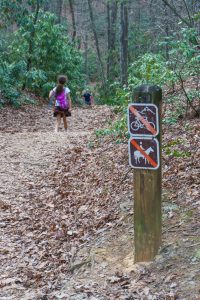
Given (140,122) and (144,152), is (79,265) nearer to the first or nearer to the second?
(144,152)

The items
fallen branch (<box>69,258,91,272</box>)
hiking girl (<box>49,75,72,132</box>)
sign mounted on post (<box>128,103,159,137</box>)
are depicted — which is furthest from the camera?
hiking girl (<box>49,75,72,132</box>)

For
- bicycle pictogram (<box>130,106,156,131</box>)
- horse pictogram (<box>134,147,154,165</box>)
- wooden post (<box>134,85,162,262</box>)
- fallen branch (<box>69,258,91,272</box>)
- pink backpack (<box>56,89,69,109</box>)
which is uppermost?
pink backpack (<box>56,89,69,109</box>)

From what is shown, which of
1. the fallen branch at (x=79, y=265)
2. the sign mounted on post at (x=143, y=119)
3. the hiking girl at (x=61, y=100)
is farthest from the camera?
the hiking girl at (x=61, y=100)

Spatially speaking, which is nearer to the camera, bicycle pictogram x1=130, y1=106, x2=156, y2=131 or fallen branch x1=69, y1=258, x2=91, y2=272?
bicycle pictogram x1=130, y1=106, x2=156, y2=131

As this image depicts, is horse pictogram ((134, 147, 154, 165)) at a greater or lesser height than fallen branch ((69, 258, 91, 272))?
greater

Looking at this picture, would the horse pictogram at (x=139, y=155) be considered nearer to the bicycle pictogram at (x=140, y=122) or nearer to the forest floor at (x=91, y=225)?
the bicycle pictogram at (x=140, y=122)

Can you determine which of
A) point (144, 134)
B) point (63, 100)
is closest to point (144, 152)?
point (144, 134)

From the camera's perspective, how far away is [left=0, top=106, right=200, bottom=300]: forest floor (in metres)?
4.43

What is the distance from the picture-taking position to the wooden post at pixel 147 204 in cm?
438

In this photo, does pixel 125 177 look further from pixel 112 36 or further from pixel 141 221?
pixel 112 36

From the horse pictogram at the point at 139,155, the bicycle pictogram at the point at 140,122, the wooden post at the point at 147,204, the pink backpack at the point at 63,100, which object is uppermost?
the pink backpack at the point at 63,100

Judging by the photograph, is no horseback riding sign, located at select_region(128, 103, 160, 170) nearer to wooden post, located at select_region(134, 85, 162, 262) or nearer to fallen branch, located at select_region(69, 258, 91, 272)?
wooden post, located at select_region(134, 85, 162, 262)

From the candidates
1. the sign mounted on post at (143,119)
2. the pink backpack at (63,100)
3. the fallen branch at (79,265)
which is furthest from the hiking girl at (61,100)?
the sign mounted on post at (143,119)

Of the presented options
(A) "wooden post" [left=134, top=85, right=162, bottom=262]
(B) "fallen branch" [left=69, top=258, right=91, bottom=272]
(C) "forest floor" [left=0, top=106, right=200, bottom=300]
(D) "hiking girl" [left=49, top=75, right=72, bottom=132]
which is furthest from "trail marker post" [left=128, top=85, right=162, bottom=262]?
(D) "hiking girl" [left=49, top=75, right=72, bottom=132]
